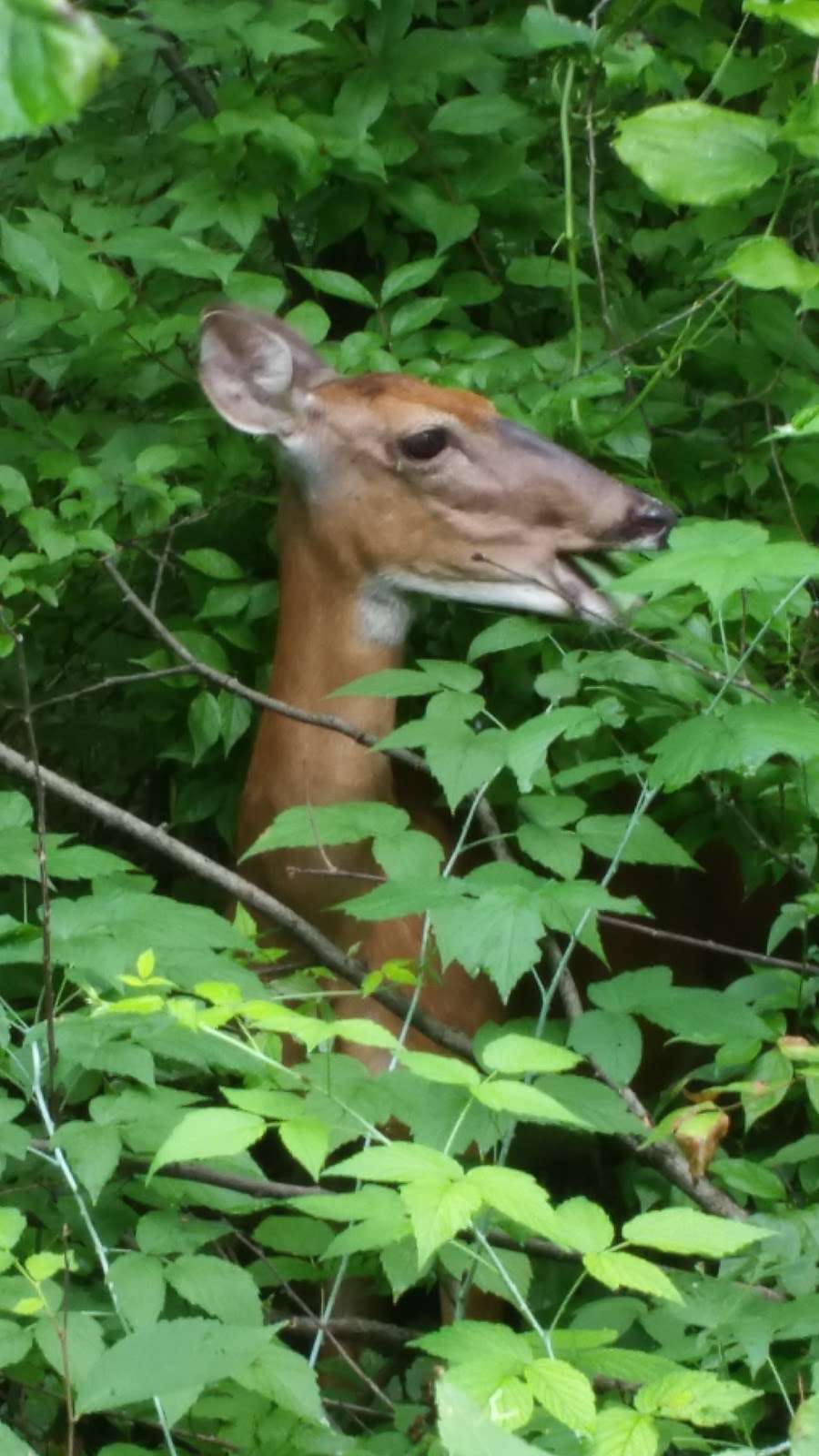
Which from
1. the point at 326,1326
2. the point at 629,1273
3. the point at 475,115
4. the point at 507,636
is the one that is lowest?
the point at 326,1326

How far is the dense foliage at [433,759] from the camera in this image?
2025mm

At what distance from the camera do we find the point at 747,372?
429cm

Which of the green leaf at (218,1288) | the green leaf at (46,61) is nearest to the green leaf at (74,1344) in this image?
the green leaf at (218,1288)

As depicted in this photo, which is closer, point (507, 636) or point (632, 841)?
point (632, 841)

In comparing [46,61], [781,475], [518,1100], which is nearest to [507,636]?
[781,475]

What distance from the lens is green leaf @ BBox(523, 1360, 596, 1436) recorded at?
1745mm

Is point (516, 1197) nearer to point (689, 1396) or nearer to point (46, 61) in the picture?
point (689, 1396)

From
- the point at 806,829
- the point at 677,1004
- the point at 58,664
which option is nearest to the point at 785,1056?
the point at 677,1004

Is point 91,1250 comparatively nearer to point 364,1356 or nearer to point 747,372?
point 364,1356

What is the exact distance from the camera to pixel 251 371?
4.12m

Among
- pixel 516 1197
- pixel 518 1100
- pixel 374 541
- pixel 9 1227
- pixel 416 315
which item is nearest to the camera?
pixel 516 1197

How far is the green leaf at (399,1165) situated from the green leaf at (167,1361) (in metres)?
0.24

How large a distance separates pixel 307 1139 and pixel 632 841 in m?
1.05

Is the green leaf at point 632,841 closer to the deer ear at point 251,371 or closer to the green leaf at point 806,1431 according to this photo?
the green leaf at point 806,1431
